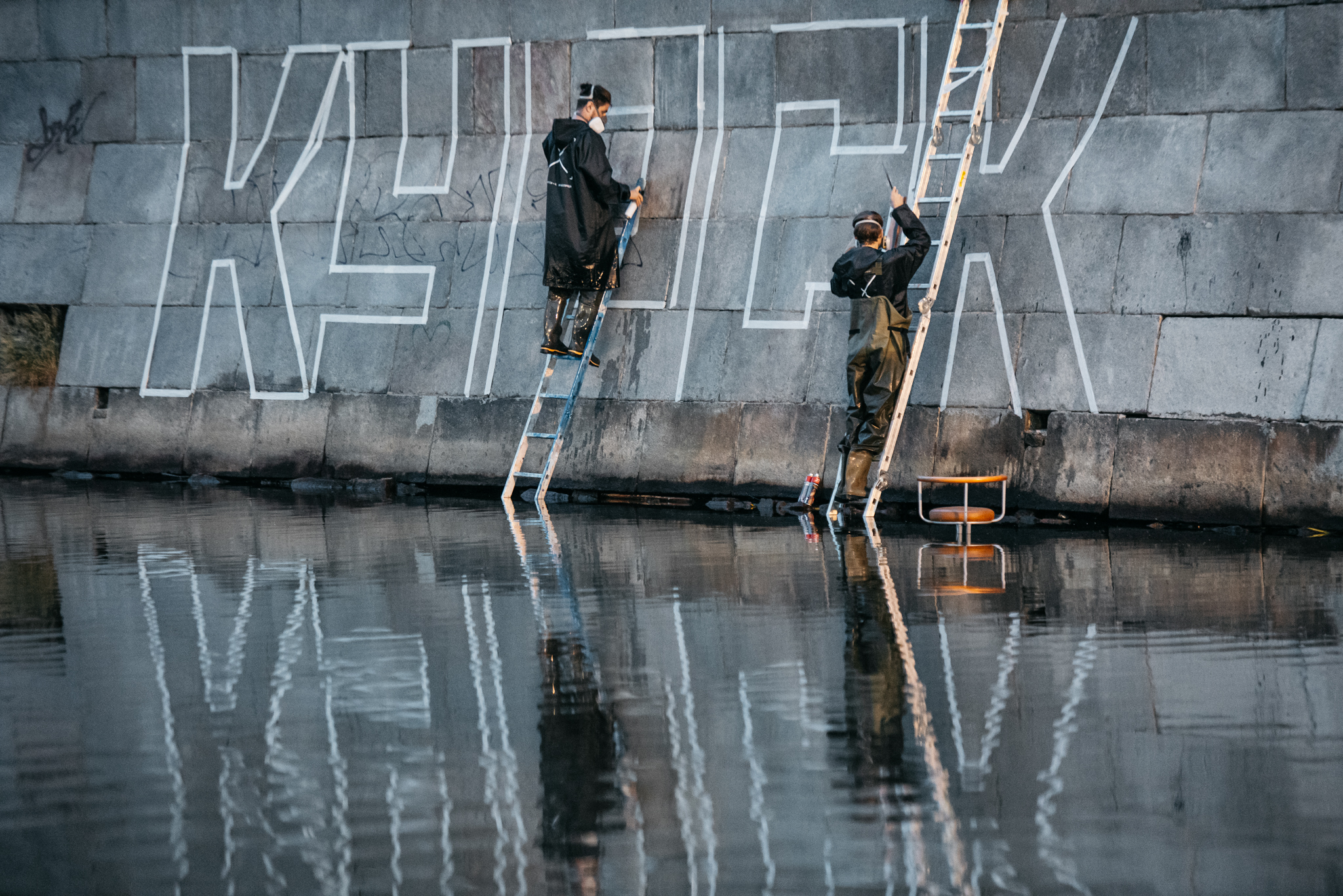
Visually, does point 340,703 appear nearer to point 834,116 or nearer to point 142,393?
point 834,116

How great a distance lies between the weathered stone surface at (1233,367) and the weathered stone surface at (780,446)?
96.7 inches

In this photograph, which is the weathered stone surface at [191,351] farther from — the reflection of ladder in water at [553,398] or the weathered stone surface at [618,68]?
the weathered stone surface at [618,68]

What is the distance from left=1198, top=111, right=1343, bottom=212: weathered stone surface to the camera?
10633mm

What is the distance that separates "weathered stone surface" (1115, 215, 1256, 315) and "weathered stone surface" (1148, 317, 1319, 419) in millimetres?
137

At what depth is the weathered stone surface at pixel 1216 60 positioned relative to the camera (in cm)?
1091

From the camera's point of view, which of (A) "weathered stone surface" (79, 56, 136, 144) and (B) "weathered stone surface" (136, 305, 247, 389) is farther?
(A) "weathered stone surface" (79, 56, 136, 144)

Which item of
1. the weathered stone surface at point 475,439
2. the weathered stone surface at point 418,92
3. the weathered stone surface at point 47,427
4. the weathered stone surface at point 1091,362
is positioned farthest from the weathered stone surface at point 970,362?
the weathered stone surface at point 47,427

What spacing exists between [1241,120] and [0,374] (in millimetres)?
11566

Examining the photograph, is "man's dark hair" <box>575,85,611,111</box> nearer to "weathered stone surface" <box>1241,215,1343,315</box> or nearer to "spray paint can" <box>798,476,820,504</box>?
"spray paint can" <box>798,476,820,504</box>

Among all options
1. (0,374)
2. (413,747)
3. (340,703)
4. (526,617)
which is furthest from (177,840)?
(0,374)

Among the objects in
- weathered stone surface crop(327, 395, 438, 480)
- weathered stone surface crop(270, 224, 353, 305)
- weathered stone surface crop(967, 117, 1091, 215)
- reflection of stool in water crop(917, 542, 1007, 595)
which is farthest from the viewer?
weathered stone surface crop(270, 224, 353, 305)

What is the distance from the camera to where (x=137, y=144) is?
49.5 ft

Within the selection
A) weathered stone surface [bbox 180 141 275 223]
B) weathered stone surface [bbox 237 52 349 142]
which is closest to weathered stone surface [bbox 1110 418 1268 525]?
weathered stone surface [bbox 237 52 349 142]

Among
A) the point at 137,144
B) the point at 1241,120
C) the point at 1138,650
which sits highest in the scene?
the point at 137,144
